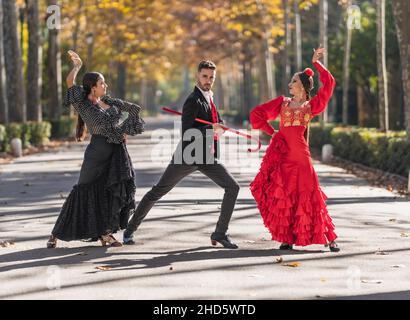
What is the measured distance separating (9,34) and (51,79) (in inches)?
395

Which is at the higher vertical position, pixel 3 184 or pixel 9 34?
pixel 9 34

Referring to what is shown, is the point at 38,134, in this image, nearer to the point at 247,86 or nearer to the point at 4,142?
the point at 4,142

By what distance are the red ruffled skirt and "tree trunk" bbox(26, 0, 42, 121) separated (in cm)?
3098

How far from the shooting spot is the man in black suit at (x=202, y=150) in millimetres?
11023

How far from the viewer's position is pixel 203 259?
411 inches

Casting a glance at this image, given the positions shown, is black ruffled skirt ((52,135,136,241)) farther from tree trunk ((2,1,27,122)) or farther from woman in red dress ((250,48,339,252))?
tree trunk ((2,1,27,122))

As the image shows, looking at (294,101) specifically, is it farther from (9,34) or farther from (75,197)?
(9,34)

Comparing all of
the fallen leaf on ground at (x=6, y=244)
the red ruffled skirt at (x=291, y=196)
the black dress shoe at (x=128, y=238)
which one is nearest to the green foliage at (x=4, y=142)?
the fallen leaf on ground at (x=6, y=244)

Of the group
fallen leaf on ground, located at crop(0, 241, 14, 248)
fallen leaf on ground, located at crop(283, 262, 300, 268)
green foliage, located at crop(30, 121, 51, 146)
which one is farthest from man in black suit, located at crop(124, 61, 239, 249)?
green foliage, located at crop(30, 121, 51, 146)

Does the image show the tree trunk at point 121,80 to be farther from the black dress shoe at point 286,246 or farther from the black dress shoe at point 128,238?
the black dress shoe at point 286,246

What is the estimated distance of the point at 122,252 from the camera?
1095 cm

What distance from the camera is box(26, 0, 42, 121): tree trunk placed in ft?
135
